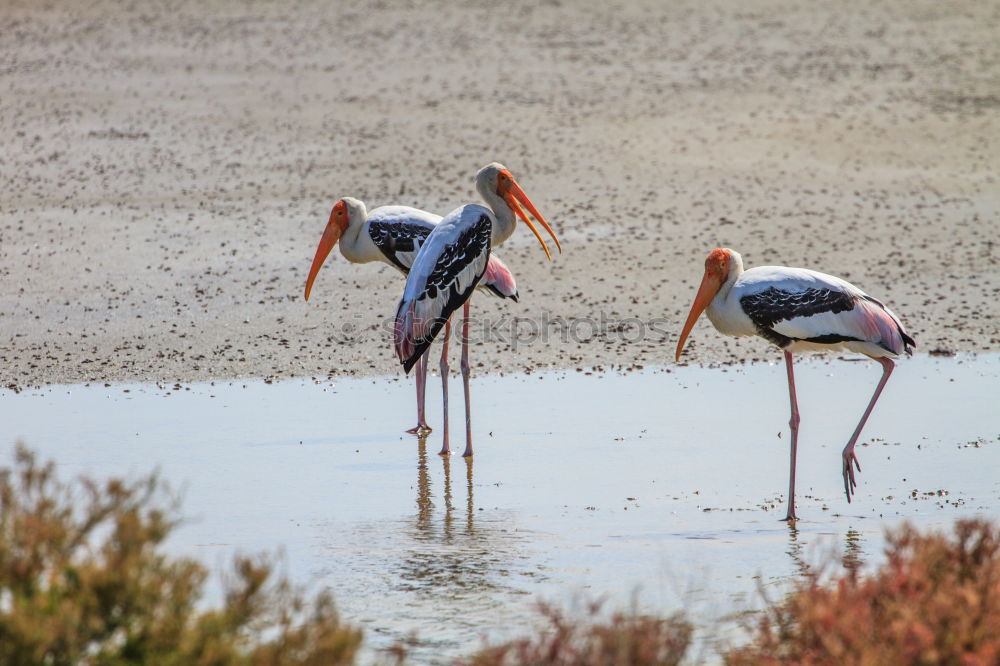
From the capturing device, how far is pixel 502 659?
3.41m

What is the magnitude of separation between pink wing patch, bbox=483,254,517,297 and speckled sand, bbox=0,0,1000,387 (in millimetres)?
929

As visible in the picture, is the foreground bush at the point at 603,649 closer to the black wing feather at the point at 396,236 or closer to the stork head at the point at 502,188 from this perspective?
the stork head at the point at 502,188

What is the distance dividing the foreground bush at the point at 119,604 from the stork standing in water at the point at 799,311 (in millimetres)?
3809

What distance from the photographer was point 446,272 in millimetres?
7762

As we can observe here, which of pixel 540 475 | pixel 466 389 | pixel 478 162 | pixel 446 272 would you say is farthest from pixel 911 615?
pixel 478 162

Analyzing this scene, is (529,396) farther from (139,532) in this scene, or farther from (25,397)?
(139,532)

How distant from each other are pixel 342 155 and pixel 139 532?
1103 cm

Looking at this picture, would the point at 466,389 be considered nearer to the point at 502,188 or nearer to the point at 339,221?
the point at 502,188

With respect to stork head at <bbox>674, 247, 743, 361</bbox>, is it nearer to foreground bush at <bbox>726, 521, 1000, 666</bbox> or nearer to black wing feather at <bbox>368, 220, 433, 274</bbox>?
black wing feather at <bbox>368, 220, 433, 274</bbox>

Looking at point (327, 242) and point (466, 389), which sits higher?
point (327, 242)

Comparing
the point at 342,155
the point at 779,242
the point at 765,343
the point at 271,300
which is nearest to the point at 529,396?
the point at 765,343

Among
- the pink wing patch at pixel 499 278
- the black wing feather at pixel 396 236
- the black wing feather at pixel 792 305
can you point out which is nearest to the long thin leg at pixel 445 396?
the pink wing patch at pixel 499 278

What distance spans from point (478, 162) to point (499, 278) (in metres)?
5.72

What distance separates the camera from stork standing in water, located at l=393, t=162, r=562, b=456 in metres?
7.74
